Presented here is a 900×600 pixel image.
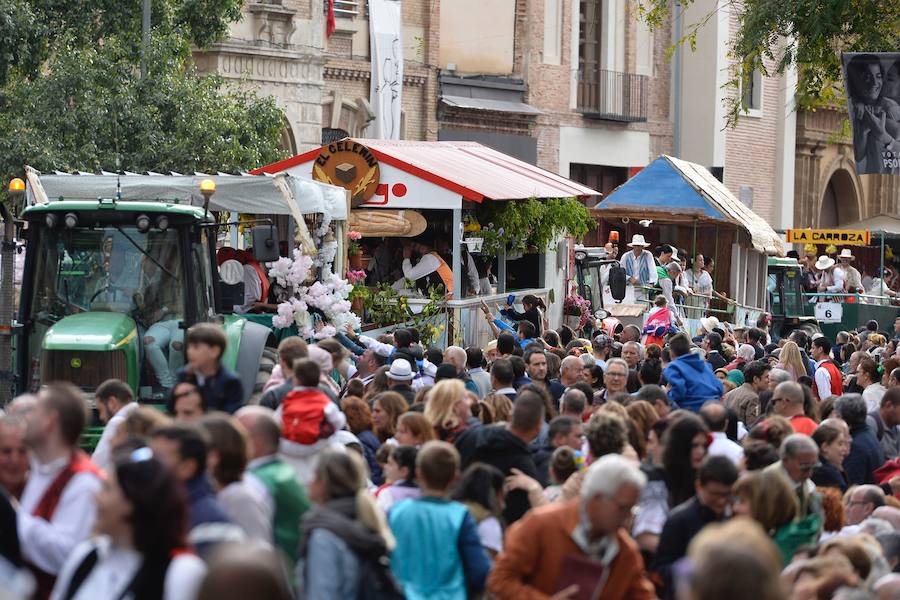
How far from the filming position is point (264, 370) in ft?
47.1

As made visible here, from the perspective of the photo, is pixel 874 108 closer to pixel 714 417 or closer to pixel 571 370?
pixel 571 370

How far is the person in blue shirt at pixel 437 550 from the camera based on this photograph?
7.32 meters

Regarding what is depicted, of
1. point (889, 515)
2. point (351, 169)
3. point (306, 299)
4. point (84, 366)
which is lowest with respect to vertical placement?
point (889, 515)

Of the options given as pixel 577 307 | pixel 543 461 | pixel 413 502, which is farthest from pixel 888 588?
pixel 577 307

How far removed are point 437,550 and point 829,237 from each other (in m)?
33.9

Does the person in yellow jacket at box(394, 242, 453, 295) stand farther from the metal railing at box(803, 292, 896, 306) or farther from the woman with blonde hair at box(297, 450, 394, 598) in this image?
the woman with blonde hair at box(297, 450, 394, 598)

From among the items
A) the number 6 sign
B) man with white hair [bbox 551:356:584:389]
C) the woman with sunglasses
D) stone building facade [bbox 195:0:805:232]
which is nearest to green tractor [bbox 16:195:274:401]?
man with white hair [bbox 551:356:584:389]

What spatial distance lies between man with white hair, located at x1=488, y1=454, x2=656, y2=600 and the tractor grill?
7.71m

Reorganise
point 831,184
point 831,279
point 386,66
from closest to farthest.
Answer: point 386,66, point 831,279, point 831,184

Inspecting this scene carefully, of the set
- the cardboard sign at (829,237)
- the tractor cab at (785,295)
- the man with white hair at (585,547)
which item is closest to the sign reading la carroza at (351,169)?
the tractor cab at (785,295)

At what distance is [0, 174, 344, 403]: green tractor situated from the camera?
13891 millimetres

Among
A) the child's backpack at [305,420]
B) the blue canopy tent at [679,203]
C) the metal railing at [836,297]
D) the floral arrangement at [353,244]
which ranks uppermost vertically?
the blue canopy tent at [679,203]

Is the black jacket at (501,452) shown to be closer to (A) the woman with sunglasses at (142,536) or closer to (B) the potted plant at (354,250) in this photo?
(A) the woman with sunglasses at (142,536)

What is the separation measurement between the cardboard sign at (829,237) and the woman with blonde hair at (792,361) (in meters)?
23.8
